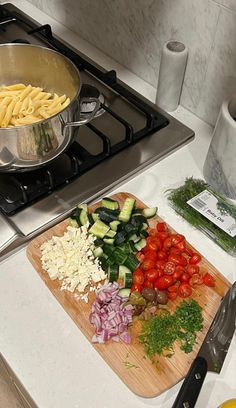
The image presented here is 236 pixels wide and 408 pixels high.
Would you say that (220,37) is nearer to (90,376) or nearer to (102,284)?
(102,284)

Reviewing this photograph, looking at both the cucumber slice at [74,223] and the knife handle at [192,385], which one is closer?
the knife handle at [192,385]

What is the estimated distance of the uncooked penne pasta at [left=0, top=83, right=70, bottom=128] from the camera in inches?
31.3

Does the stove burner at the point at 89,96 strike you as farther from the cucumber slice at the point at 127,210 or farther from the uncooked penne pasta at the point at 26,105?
the cucumber slice at the point at 127,210

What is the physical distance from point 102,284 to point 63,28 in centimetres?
80

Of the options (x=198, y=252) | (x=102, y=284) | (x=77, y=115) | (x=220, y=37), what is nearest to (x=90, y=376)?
(x=102, y=284)

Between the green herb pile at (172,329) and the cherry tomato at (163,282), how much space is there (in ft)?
0.12

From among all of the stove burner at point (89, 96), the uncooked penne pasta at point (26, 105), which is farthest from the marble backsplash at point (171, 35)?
the uncooked penne pasta at point (26, 105)

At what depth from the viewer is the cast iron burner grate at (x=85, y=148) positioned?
79 centimetres

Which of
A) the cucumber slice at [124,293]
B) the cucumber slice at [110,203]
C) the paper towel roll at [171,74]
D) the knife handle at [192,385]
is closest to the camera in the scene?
the knife handle at [192,385]

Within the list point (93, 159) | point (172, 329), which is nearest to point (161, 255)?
point (172, 329)

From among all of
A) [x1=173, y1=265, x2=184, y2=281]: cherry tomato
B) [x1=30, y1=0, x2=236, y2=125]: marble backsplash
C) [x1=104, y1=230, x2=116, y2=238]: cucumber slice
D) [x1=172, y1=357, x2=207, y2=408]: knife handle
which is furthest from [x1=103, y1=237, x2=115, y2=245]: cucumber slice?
[x1=30, y1=0, x2=236, y2=125]: marble backsplash

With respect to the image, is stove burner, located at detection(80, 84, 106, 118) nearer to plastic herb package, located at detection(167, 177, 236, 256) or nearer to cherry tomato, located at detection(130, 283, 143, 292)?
plastic herb package, located at detection(167, 177, 236, 256)

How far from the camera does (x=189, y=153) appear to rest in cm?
93

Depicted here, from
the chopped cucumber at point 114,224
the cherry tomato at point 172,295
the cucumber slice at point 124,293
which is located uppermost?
the chopped cucumber at point 114,224
